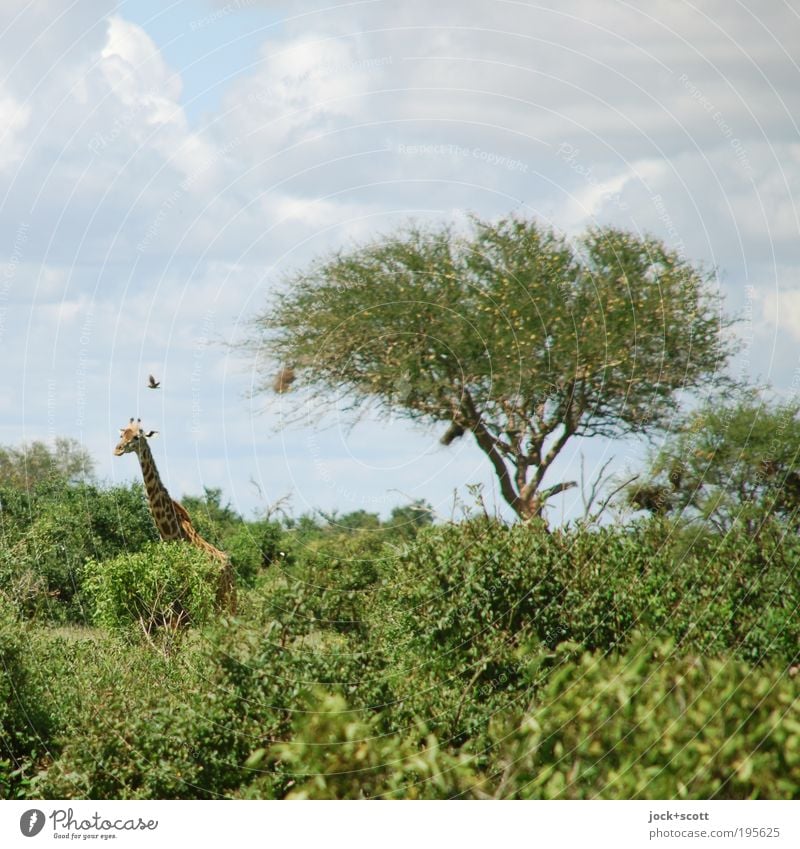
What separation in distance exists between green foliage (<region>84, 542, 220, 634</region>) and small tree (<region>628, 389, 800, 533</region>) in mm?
4925

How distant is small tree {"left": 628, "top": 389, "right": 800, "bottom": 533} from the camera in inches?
379

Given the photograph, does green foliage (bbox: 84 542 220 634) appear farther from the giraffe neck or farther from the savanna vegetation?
the giraffe neck

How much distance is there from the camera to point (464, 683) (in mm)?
6820

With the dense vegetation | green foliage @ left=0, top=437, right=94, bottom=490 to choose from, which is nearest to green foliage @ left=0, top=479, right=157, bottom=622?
green foliage @ left=0, top=437, right=94, bottom=490

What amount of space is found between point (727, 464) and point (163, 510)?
6954mm

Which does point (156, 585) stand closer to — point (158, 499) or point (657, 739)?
point (158, 499)

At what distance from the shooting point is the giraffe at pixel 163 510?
42.8 ft

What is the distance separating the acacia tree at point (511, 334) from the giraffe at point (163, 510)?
204cm

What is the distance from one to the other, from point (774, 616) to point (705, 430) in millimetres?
4529

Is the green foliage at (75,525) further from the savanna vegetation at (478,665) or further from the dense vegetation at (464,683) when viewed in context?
the dense vegetation at (464,683)

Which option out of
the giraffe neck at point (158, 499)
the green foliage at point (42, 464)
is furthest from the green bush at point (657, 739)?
the green foliage at point (42, 464)

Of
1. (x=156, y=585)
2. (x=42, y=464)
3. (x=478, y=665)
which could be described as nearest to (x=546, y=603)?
(x=478, y=665)

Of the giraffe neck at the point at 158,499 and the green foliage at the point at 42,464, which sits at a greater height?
the green foliage at the point at 42,464
